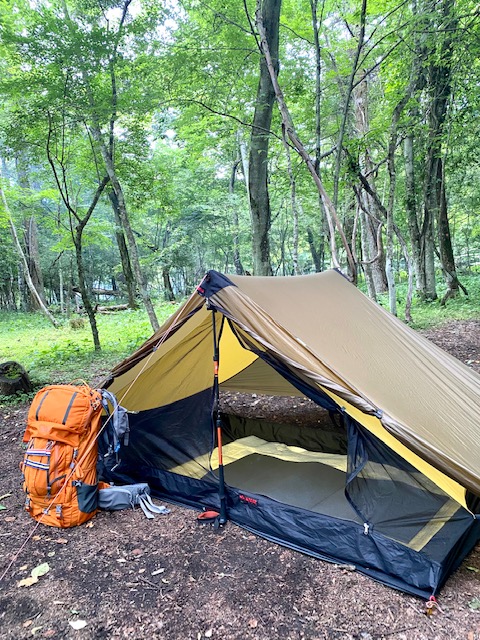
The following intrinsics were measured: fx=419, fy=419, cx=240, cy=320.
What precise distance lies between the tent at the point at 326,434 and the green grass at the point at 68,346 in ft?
8.72

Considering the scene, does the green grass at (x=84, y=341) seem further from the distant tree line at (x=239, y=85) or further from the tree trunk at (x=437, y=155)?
the tree trunk at (x=437, y=155)

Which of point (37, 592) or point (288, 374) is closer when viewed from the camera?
point (37, 592)

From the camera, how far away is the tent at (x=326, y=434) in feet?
6.64

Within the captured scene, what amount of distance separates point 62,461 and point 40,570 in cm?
A: 54

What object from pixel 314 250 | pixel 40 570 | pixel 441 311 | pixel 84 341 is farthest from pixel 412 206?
pixel 314 250

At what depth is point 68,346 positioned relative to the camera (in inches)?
292

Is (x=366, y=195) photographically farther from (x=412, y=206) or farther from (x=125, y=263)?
(x=125, y=263)

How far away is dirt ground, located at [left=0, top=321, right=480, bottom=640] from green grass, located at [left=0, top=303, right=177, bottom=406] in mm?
3126

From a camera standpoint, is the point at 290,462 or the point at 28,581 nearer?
the point at 28,581

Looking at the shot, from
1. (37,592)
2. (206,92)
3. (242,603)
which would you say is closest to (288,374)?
(242,603)

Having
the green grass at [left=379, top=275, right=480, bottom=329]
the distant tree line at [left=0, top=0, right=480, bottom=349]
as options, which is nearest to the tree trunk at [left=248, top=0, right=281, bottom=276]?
the distant tree line at [left=0, top=0, right=480, bottom=349]

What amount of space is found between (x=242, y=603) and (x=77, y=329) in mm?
9176

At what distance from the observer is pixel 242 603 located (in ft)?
5.98

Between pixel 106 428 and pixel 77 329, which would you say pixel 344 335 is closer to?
pixel 106 428
